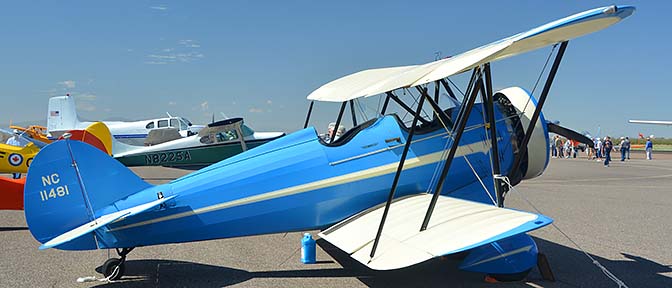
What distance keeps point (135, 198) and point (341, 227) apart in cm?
210

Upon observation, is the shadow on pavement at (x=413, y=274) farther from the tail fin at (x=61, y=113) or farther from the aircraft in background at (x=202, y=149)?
the tail fin at (x=61, y=113)

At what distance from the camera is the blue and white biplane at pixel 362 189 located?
14.5ft

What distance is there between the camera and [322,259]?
251 inches

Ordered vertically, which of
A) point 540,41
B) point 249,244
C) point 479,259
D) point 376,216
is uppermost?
point 540,41

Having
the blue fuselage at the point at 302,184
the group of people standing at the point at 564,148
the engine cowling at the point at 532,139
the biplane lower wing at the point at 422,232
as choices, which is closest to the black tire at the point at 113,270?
the blue fuselage at the point at 302,184

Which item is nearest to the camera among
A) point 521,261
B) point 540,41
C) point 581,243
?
point 540,41

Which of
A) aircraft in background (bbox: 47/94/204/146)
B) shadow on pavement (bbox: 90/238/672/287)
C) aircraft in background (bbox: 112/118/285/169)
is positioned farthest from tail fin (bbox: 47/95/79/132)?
shadow on pavement (bbox: 90/238/672/287)

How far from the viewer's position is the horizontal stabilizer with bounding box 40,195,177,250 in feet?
14.5

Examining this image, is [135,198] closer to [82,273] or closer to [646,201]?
[82,273]

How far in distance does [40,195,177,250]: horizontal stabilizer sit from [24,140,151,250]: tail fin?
0.14 meters

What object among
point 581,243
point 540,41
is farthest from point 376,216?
point 581,243

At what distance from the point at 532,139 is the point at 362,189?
2199 mm

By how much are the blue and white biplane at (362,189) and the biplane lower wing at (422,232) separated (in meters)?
0.02

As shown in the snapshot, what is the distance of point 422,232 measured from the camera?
14.8 ft
